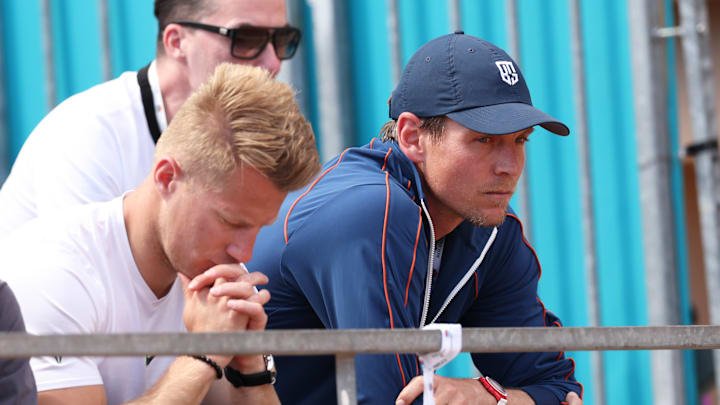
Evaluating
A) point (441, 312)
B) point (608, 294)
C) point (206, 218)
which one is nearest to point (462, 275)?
point (441, 312)

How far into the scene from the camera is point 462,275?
7.57ft

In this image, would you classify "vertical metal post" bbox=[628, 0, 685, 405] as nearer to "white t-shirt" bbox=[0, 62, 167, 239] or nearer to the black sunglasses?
the black sunglasses

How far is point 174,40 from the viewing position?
2.94 m

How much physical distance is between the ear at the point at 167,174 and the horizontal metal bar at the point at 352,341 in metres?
0.72

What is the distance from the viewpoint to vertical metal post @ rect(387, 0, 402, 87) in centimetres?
454

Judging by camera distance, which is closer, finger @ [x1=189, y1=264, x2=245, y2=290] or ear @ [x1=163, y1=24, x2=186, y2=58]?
finger @ [x1=189, y1=264, x2=245, y2=290]

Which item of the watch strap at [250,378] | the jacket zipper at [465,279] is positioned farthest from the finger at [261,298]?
the jacket zipper at [465,279]

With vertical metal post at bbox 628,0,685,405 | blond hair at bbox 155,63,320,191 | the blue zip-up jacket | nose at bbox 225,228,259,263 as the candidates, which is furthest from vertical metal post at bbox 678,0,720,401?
nose at bbox 225,228,259,263

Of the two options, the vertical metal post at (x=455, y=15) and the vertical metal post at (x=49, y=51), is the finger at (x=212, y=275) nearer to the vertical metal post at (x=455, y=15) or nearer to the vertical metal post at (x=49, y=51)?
the vertical metal post at (x=455, y=15)

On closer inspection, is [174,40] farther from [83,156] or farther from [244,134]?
[244,134]

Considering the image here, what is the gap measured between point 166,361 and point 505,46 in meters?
2.94

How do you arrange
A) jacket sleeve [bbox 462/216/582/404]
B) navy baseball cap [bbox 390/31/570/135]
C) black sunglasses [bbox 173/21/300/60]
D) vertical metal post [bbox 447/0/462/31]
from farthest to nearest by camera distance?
vertical metal post [bbox 447/0/462/31], black sunglasses [bbox 173/21/300/60], jacket sleeve [bbox 462/216/582/404], navy baseball cap [bbox 390/31/570/135]

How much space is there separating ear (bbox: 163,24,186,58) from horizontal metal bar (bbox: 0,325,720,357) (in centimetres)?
184

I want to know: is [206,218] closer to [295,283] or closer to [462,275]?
[295,283]
